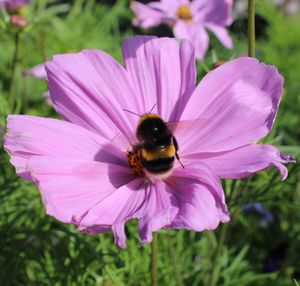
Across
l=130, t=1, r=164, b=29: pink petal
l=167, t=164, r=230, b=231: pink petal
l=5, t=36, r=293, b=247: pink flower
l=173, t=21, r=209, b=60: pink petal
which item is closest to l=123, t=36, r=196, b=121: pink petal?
l=5, t=36, r=293, b=247: pink flower

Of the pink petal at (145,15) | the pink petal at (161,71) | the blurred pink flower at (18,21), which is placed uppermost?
the pink petal at (161,71)

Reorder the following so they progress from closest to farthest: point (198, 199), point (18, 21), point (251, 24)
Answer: point (198, 199), point (251, 24), point (18, 21)

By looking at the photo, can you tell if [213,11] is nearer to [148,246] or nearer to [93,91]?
[148,246]

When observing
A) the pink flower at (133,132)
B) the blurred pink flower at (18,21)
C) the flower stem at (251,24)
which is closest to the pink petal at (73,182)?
the pink flower at (133,132)

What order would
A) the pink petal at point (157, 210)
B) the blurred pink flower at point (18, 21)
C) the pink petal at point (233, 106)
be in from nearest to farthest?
the pink petal at point (157, 210), the pink petal at point (233, 106), the blurred pink flower at point (18, 21)

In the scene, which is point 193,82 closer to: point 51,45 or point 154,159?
point 154,159

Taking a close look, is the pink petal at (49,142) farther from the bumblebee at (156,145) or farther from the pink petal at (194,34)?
the pink petal at (194,34)

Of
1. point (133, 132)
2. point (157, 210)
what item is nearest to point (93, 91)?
point (133, 132)
